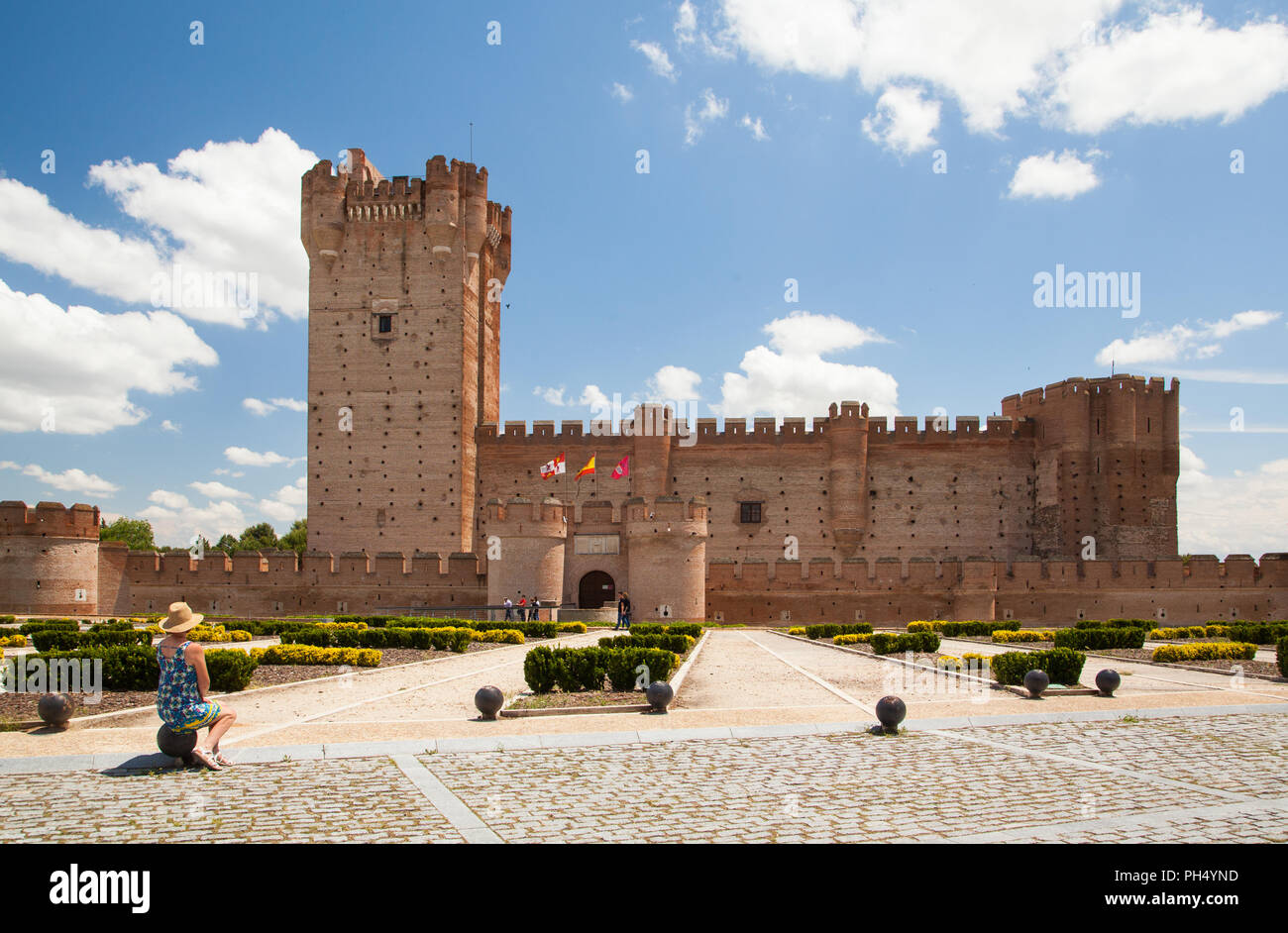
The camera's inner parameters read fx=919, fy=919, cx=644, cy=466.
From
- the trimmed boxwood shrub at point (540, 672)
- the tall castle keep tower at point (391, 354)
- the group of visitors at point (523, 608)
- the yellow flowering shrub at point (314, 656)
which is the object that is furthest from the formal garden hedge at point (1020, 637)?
Answer: the tall castle keep tower at point (391, 354)

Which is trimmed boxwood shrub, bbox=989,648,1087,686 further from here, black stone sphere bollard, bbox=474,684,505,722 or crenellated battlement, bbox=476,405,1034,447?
crenellated battlement, bbox=476,405,1034,447

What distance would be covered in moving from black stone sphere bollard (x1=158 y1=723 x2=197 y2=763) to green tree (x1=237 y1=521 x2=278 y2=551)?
66.5 meters

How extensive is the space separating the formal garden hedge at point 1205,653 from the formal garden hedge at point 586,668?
895 centimetres

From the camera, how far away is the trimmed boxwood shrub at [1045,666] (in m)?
11.6

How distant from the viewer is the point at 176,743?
6.75 meters

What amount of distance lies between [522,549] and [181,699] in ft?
62.6

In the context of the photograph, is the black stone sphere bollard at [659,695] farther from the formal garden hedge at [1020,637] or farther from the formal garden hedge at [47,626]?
the formal garden hedge at [47,626]

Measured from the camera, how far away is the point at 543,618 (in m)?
24.8

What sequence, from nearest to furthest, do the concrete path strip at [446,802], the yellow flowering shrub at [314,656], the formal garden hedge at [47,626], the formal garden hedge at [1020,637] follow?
1. the concrete path strip at [446,802]
2. the yellow flowering shrub at [314,656]
3. the formal garden hedge at [47,626]
4. the formal garden hedge at [1020,637]

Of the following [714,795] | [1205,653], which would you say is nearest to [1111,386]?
[1205,653]

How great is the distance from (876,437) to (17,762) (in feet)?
111

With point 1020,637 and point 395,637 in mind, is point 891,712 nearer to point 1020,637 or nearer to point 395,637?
point 395,637
